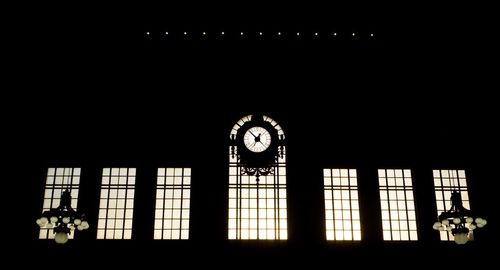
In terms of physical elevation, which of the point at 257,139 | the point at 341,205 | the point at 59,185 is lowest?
the point at 341,205

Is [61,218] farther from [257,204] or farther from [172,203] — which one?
[257,204]

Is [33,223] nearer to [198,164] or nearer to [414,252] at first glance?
[198,164]

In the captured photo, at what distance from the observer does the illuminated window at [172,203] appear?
16531mm

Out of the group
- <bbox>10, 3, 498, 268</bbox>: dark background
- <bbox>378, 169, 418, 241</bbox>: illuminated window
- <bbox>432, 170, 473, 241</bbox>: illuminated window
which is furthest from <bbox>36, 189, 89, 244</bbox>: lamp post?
<bbox>432, 170, 473, 241</bbox>: illuminated window

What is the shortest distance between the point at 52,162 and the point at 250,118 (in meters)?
6.34

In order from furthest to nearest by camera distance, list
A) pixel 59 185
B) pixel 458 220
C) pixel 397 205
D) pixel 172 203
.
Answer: pixel 59 185, pixel 397 205, pixel 172 203, pixel 458 220

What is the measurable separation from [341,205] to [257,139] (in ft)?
10.7

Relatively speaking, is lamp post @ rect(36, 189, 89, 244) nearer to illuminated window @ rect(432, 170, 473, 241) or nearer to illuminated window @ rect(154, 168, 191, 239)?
illuminated window @ rect(154, 168, 191, 239)

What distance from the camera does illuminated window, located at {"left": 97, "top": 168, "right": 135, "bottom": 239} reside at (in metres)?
16.5

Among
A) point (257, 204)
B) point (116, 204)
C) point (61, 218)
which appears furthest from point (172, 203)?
point (61, 218)

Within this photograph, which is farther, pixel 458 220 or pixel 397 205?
pixel 397 205

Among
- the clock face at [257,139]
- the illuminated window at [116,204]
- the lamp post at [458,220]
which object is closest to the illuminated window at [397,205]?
the clock face at [257,139]

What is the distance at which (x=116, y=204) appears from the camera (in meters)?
16.9


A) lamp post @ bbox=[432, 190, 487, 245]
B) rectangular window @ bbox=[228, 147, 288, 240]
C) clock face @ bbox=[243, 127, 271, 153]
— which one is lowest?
lamp post @ bbox=[432, 190, 487, 245]
